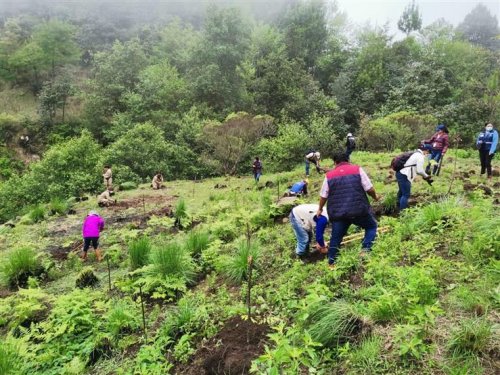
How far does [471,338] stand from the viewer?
331cm

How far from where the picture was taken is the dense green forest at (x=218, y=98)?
2123cm

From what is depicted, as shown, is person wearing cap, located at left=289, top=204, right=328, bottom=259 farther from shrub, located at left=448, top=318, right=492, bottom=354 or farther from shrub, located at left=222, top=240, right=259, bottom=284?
shrub, located at left=448, top=318, right=492, bottom=354

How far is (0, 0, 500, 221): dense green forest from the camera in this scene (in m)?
21.2

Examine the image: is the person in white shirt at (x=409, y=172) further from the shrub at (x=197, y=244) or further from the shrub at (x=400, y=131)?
the shrub at (x=400, y=131)

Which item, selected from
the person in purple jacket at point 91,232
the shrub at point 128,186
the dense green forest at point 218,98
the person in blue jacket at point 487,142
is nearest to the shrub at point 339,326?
the person in purple jacket at point 91,232

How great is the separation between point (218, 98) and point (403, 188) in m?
23.0

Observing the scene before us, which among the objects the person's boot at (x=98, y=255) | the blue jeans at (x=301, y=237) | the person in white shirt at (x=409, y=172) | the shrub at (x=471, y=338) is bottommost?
the person's boot at (x=98, y=255)

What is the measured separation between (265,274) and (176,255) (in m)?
1.54

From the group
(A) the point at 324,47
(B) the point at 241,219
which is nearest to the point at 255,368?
(B) the point at 241,219

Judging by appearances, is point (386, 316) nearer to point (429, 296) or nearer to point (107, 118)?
point (429, 296)

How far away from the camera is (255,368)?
11.4 ft

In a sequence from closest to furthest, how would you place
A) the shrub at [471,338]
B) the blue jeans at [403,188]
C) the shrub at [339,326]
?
1. the shrub at [471,338]
2. the shrub at [339,326]
3. the blue jeans at [403,188]

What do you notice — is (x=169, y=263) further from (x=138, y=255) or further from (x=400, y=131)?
(x=400, y=131)

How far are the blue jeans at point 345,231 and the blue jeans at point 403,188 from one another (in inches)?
82.9
